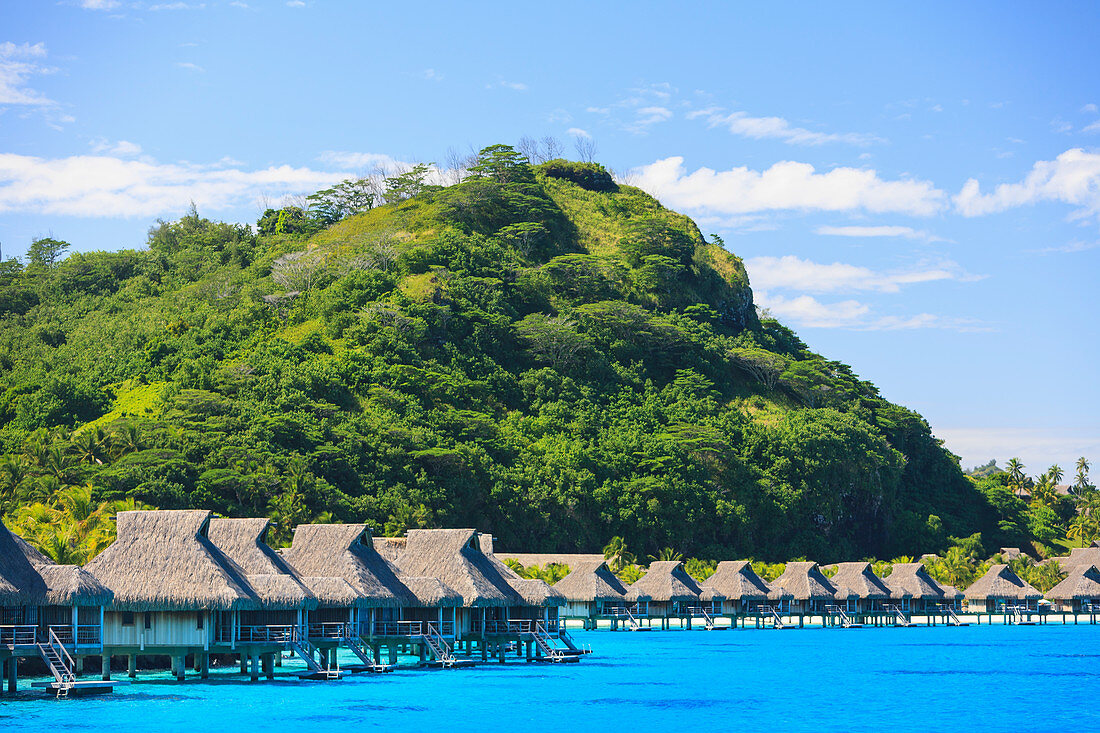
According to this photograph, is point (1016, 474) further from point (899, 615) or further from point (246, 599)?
point (246, 599)

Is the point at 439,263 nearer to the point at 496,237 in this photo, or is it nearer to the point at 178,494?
the point at 496,237

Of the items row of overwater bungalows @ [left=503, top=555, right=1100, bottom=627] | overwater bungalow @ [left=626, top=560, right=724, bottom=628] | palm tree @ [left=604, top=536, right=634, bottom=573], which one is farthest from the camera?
palm tree @ [left=604, top=536, right=634, bottom=573]

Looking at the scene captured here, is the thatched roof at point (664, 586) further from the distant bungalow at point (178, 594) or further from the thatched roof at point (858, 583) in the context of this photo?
the distant bungalow at point (178, 594)

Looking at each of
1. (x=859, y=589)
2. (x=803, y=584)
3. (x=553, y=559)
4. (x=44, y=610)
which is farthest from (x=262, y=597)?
(x=859, y=589)

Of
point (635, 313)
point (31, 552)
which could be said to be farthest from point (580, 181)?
point (31, 552)

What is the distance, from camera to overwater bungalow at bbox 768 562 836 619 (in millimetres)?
78438

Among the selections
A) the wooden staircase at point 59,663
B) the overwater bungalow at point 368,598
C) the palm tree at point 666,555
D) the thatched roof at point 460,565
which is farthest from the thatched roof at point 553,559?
the wooden staircase at point 59,663

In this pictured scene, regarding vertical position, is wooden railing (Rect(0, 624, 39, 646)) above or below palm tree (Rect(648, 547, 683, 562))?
above

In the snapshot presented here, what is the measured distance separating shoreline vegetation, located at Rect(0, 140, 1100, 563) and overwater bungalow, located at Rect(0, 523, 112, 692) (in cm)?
1639

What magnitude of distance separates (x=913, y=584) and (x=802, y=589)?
29.7ft

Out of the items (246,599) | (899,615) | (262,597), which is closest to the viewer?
(246,599)

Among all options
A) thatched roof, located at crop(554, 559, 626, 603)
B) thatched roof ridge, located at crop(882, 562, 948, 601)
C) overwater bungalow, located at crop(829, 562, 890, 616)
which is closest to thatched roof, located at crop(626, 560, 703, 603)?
thatched roof, located at crop(554, 559, 626, 603)

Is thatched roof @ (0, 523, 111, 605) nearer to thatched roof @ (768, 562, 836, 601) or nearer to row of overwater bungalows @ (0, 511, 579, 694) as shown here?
row of overwater bungalows @ (0, 511, 579, 694)

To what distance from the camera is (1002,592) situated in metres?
86.2
